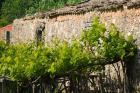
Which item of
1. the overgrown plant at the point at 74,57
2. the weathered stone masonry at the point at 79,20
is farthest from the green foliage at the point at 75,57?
the weathered stone masonry at the point at 79,20

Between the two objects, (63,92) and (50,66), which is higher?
(50,66)

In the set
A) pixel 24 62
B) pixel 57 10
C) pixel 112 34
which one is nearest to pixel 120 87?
pixel 112 34

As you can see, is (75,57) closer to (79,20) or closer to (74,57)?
(74,57)

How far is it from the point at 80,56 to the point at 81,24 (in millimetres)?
2529

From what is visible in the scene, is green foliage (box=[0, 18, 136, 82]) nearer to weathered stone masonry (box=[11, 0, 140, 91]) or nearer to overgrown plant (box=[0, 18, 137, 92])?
overgrown plant (box=[0, 18, 137, 92])

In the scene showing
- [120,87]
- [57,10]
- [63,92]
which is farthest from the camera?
[57,10]

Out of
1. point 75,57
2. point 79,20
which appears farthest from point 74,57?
point 79,20

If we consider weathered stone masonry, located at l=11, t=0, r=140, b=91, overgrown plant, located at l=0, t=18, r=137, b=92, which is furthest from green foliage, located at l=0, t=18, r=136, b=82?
weathered stone masonry, located at l=11, t=0, r=140, b=91

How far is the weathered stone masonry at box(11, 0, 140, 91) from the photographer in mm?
11508

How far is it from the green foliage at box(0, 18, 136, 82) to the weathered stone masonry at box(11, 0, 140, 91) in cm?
42

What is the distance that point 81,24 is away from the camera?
13.4 metres

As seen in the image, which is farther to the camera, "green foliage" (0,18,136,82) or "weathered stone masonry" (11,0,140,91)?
"weathered stone masonry" (11,0,140,91)

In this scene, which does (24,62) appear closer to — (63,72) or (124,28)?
(63,72)

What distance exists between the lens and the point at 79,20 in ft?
44.4
